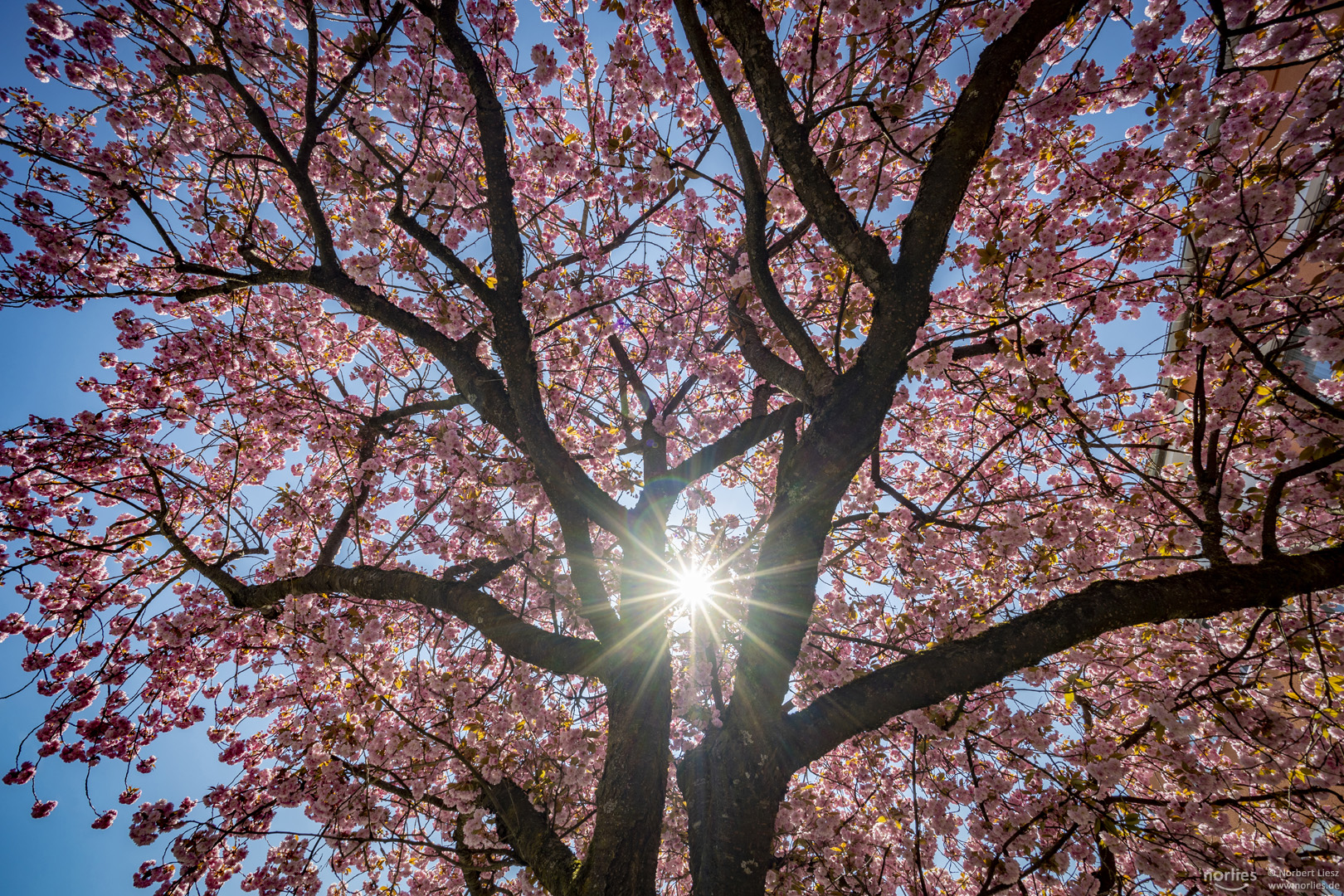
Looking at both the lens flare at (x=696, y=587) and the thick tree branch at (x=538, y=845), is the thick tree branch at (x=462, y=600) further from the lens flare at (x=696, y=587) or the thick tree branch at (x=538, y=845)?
the lens flare at (x=696, y=587)

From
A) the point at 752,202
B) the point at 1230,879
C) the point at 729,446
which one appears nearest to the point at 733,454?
the point at 729,446

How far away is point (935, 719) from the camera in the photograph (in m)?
3.46

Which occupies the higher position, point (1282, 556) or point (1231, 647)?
point (1231, 647)

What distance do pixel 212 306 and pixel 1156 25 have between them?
30.0 feet

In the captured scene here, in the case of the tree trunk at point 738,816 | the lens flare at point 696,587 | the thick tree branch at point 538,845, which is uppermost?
the lens flare at point 696,587

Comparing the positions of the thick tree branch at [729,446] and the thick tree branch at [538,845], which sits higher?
the thick tree branch at [729,446]

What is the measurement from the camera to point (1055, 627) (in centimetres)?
264

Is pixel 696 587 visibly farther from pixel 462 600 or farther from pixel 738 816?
pixel 738 816

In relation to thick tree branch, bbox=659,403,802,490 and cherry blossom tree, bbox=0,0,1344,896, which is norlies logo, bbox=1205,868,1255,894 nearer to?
cherry blossom tree, bbox=0,0,1344,896

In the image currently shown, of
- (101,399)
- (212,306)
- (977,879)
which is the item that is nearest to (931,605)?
(977,879)

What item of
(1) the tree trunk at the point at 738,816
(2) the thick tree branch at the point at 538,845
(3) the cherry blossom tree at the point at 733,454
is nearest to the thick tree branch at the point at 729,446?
(3) the cherry blossom tree at the point at 733,454

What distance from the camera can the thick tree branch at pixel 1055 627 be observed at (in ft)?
8.36

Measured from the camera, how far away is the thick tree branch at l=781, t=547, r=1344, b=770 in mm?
2549

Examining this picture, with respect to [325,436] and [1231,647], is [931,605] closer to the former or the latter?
[1231,647]
